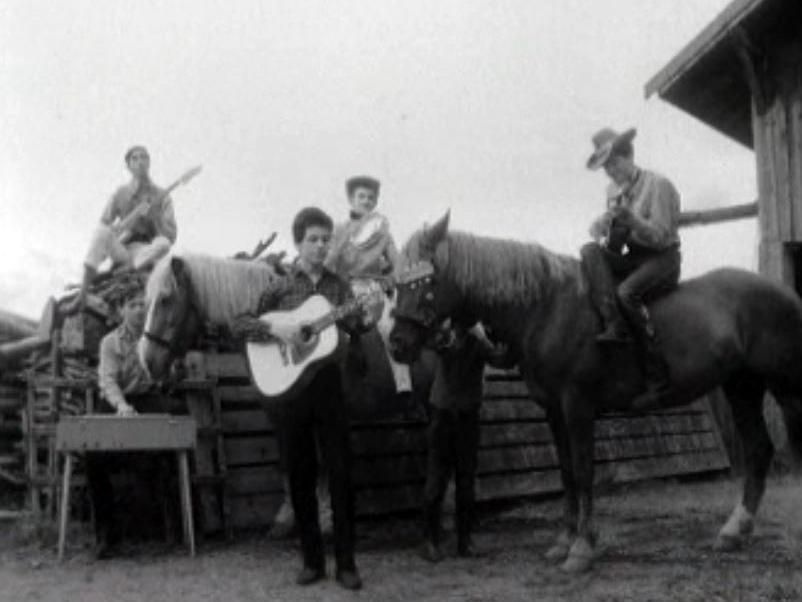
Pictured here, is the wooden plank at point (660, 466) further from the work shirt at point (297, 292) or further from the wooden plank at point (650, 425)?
the work shirt at point (297, 292)

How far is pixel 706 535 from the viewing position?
24.2 ft

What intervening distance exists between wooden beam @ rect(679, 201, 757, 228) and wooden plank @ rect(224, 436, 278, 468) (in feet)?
20.6

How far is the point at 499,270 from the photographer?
253 inches

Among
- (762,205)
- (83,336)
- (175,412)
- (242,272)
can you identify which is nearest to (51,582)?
(175,412)

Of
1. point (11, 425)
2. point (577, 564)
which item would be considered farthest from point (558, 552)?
point (11, 425)

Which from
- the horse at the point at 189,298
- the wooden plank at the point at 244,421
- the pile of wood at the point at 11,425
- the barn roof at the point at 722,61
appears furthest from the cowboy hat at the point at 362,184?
the pile of wood at the point at 11,425

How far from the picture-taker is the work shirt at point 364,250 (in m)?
7.74

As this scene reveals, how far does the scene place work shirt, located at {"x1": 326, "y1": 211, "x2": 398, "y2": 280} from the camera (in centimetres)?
774

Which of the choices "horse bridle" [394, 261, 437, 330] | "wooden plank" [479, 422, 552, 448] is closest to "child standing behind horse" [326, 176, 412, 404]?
"horse bridle" [394, 261, 437, 330]

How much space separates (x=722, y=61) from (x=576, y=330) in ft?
20.6

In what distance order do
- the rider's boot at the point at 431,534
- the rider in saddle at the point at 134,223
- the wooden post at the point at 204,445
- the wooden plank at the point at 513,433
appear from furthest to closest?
the rider in saddle at the point at 134,223 < the wooden plank at the point at 513,433 < the wooden post at the point at 204,445 < the rider's boot at the point at 431,534

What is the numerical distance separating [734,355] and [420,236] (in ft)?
8.17

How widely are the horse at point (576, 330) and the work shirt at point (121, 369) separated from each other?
8.34ft

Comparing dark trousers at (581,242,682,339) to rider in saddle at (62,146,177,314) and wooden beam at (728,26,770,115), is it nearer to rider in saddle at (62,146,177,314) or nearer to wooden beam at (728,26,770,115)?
wooden beam at (728,26,770,115)
